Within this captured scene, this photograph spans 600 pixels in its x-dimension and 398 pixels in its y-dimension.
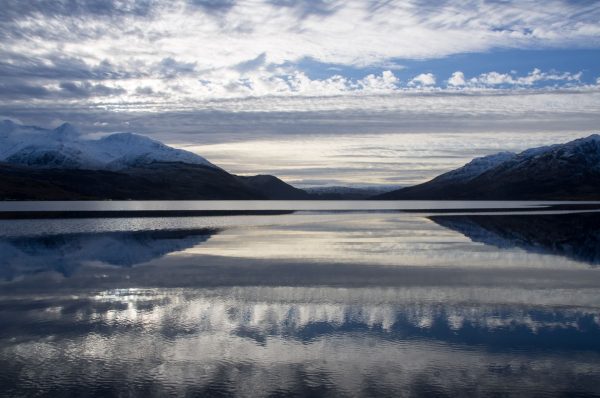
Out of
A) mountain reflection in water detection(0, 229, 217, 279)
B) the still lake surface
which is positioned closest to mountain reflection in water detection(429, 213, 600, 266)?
the still lake surface

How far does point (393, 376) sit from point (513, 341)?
18.9 ft

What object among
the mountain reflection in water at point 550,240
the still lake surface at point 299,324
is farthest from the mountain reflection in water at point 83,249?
the mountain reflection in water at point 550,240

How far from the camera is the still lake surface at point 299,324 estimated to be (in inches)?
614

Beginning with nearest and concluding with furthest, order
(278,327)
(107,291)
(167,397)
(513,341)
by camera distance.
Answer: (167,397), (513,341), (278,327), (107,291)

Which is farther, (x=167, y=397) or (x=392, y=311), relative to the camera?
(x=392, y=311)

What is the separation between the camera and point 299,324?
21.7 metres

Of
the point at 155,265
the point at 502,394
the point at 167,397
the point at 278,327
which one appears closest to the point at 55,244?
the point at 155,265

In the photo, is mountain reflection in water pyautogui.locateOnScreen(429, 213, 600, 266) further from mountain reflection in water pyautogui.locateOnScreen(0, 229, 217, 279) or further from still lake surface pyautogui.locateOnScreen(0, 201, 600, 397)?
mountain reflection in water pyautogui.locateOnScreen(0, 229, 217, 279)

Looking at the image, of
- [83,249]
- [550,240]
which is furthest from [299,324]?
[550,240]

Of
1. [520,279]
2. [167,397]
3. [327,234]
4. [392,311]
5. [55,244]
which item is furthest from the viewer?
[327,234]

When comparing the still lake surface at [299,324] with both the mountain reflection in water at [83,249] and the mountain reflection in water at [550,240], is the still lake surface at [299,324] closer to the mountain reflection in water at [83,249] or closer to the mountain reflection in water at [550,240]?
the mountain reflection in water at [83,249]

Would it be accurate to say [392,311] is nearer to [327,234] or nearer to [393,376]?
[393,376]

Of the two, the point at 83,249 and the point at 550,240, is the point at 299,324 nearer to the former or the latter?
the point at 83,249

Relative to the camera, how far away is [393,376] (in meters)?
16.0
